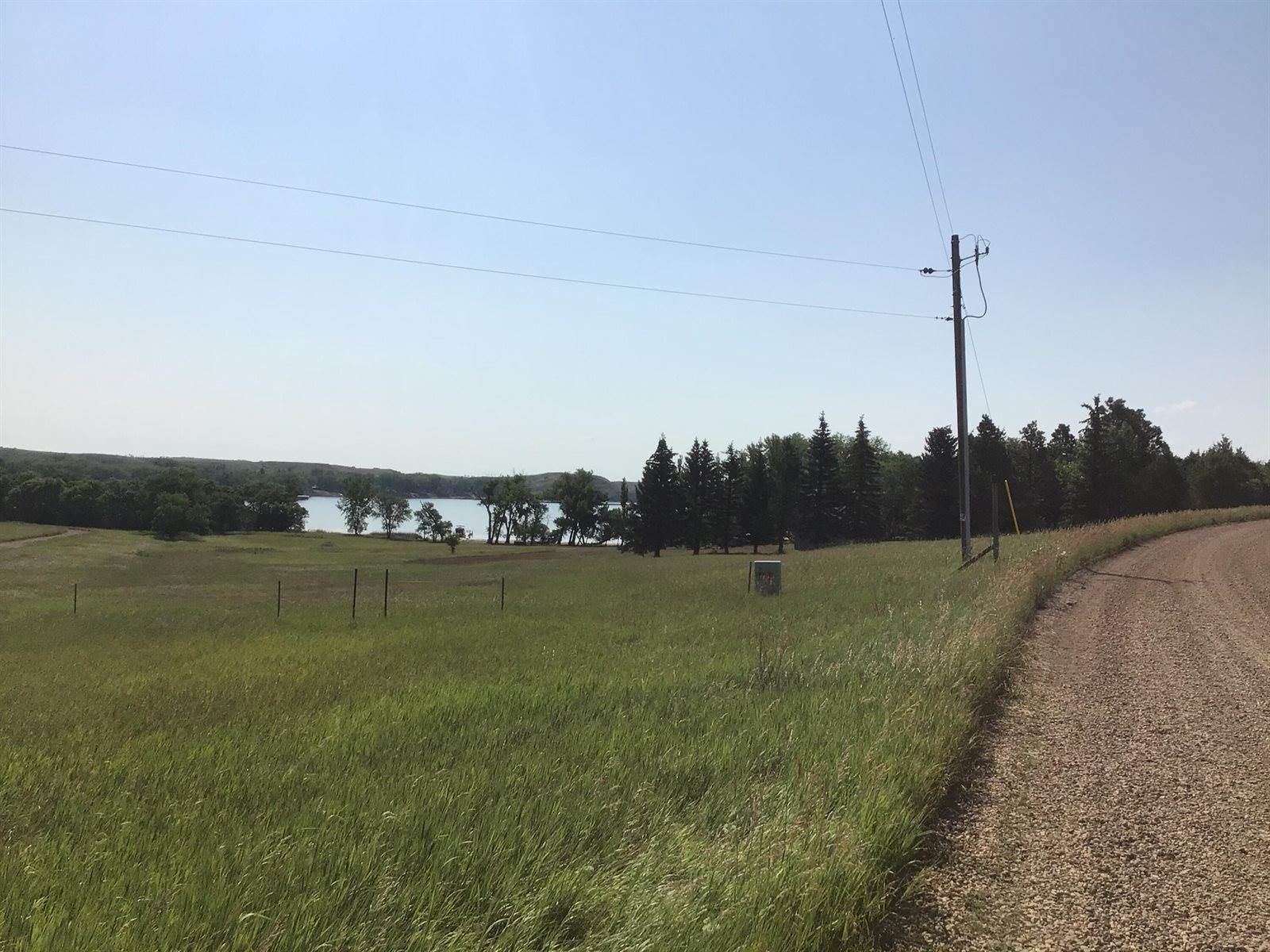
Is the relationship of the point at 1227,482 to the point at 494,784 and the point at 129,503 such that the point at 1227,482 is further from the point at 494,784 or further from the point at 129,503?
the point at 129,503

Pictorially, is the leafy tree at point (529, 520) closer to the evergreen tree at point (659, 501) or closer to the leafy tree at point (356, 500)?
the leafy tree at point (356, 500)

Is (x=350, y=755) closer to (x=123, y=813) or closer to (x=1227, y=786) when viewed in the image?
(x=123, y=813)

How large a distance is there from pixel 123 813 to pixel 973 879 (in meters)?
5.41

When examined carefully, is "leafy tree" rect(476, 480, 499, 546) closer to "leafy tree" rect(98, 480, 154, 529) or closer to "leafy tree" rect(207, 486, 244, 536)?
"leafy tree" rect(207, 486, 244, 536)

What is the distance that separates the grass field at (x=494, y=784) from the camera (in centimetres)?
365

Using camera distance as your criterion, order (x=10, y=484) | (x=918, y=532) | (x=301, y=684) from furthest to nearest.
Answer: (x=10, y=484) → (x=918, y=532) → (x=301, y=684)

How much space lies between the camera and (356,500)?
164 metres

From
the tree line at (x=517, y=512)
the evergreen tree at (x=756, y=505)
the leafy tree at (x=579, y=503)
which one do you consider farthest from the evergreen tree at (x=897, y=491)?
the leafy tree at (x=579, y=503)

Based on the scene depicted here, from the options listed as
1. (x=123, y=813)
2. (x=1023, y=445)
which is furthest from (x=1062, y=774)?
(x=1023, y=445)

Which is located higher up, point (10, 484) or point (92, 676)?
point (10, 484)

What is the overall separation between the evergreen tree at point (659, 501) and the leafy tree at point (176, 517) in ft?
192

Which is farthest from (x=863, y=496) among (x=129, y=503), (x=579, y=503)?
(x=129, y=503)

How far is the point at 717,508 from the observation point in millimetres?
85750

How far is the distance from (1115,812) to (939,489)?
76.5 m
